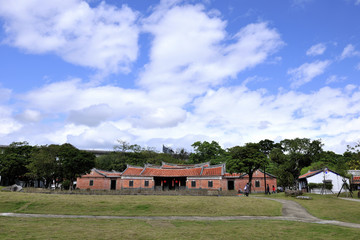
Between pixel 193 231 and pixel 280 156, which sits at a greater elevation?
pixel 280 156

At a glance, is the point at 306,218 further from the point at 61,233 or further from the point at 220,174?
the point at 220,174

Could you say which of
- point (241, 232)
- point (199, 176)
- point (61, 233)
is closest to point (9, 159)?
point (199, 176)

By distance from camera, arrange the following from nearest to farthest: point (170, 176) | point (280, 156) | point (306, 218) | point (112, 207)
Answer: point (306, 218) < point (112, 207) < point (170, 176) < point (280, 156)

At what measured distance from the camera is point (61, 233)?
12242 millimetres

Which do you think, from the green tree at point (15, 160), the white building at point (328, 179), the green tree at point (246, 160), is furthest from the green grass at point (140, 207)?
the green tree at point (15, 160)

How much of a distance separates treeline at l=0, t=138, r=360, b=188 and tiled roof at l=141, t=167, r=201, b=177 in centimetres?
740

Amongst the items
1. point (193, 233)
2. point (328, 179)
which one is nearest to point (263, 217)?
point (193, 233)

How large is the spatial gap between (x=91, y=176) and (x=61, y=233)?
45394 mm

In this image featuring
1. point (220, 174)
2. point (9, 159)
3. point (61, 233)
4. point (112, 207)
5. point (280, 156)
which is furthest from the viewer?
point (280, 156)

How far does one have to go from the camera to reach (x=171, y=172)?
49.8 m

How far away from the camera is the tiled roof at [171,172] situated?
4831 cm

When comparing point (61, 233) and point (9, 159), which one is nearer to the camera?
point (61, 233)

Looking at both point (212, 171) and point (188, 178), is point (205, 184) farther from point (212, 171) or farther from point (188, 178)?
point (188, 178)

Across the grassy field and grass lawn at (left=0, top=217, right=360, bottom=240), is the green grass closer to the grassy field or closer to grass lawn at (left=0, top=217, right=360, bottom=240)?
the grassy field
